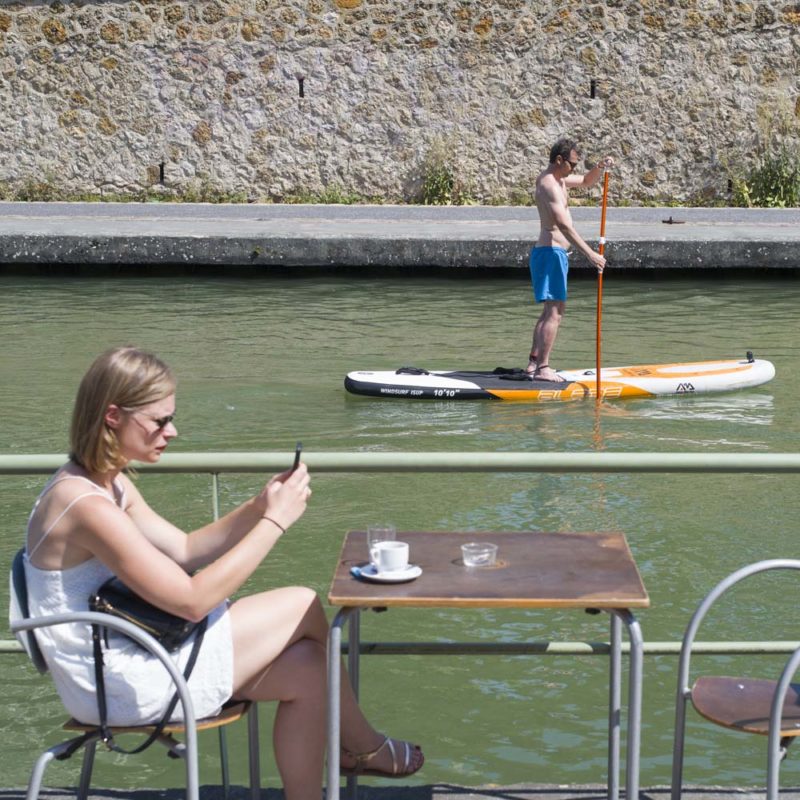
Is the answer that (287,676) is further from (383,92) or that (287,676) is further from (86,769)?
(383,92)

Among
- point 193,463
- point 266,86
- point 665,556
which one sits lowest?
point 665,556

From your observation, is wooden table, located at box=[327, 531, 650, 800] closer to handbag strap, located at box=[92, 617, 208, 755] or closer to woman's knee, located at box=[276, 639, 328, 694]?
woman's knee, located at box=[276, 639, 328, 694]

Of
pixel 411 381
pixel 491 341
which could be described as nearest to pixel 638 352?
pixel 491 341

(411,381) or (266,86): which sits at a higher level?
(266,86)

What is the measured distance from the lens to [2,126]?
18.2 m

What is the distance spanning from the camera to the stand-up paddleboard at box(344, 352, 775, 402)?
390 inches

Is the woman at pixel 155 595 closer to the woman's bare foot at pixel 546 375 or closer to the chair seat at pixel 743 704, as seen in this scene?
the chair seat at pixel 743 704

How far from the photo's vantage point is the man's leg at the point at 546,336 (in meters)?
10.1

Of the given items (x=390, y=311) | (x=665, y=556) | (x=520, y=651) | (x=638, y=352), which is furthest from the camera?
(x=390, y=311)

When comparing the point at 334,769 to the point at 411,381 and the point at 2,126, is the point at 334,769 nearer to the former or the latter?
the point at 411,381

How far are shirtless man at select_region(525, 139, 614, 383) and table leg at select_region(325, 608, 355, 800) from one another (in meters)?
6.96

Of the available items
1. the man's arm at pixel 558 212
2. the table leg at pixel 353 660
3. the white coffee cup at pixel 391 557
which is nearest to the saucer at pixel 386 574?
the white coffee cup at pixel 391 557

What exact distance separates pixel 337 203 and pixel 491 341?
6641 millimetres

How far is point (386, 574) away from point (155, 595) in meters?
0.47
